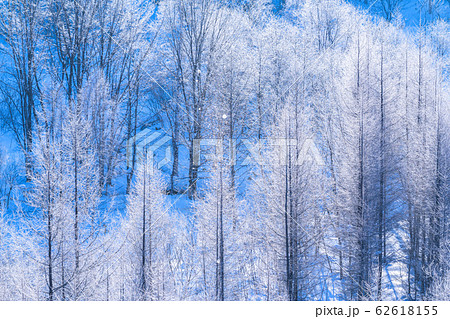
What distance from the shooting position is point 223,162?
10.8 metres

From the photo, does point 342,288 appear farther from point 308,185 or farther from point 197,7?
point 197,7

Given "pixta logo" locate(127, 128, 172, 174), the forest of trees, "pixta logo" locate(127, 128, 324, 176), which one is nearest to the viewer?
the forest of trees

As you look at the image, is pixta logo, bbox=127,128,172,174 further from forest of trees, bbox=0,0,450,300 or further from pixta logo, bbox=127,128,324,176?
forest of trees, bbox=0,0,450,300

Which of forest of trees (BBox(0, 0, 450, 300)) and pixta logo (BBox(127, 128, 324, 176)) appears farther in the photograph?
pixta logo (BBox(127, 128, 324, 176))

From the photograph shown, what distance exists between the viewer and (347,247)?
12.7 metres

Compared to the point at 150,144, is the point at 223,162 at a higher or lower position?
lower

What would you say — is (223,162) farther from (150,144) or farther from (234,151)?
(150,144)

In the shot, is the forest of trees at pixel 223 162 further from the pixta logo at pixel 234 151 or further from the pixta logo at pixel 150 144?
the pixta logo at pixel 150 144

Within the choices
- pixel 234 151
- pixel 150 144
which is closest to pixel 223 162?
pixel 234 151

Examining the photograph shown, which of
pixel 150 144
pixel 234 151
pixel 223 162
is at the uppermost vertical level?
pixel 150 144

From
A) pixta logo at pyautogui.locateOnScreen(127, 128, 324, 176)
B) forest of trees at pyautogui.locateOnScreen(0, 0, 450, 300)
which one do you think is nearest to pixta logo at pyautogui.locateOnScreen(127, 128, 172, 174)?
pixta logo at pyautogui.locateOnScreen(127, 128, 324, 176)

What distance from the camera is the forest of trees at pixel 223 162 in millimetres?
10281

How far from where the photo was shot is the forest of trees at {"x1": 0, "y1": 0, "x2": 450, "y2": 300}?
10281mm

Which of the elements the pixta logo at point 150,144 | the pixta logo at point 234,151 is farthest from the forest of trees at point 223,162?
the pixta logo at point 150,144
